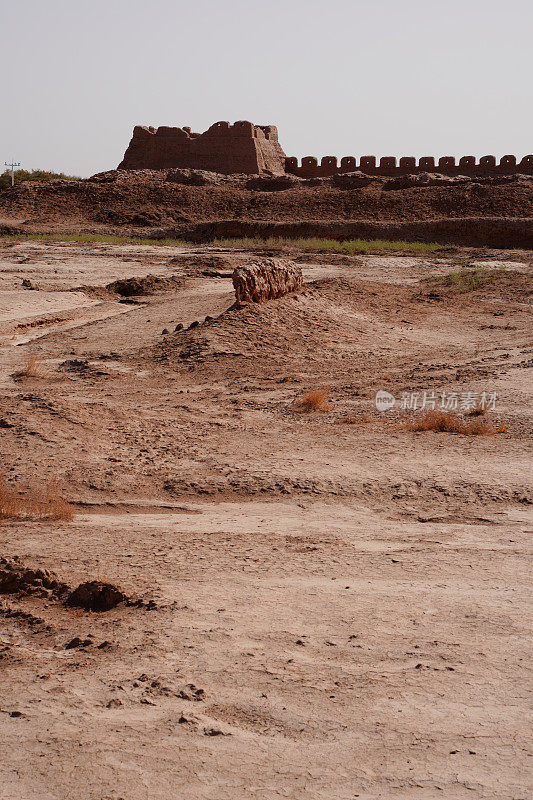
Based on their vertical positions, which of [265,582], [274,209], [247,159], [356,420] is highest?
[247,159]

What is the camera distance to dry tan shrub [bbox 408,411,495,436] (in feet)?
22.0

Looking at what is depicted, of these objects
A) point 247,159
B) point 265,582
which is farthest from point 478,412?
point 247,159

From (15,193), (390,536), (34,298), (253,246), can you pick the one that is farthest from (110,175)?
(390,536)

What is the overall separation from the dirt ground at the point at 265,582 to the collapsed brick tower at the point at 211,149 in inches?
886

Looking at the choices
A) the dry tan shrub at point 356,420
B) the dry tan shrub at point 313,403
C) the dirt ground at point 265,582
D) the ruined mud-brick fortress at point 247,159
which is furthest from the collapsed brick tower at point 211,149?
the dry tan shrub at point 356,420

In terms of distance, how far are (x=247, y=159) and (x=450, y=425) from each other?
2566 centimetres

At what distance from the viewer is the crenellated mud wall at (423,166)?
94.0 feet

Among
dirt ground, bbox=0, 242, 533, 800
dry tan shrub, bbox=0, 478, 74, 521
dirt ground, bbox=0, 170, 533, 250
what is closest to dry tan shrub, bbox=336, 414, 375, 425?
dirt ground, bbox=0, 242, 533, 800

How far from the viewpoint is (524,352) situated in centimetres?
969

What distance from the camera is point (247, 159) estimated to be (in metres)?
30.8

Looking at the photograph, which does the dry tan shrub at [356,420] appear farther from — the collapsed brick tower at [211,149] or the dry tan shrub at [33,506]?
the collapsed brick tower at [211,149]

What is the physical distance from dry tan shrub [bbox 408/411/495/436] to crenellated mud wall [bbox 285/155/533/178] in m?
23.7

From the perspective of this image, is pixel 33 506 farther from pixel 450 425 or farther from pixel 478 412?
pixel 478 412

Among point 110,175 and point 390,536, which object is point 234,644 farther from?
point 110,175
